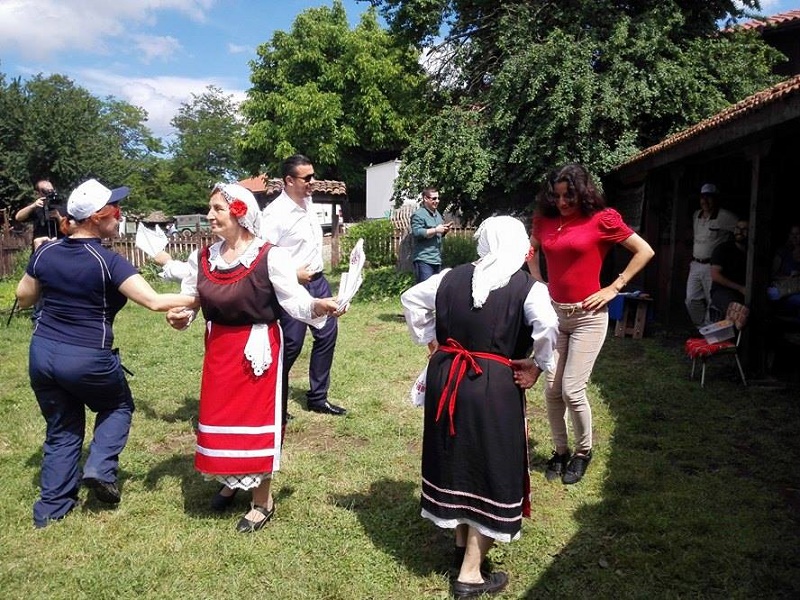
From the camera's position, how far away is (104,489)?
3467 mm

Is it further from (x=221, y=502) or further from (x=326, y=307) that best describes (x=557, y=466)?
(x=221, y=502)

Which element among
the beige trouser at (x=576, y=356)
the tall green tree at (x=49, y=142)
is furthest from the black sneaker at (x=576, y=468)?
the tall green tree at (x=49, y=142)

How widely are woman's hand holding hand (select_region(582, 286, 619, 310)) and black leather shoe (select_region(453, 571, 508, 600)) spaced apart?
1585 millimetres

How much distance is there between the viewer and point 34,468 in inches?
170

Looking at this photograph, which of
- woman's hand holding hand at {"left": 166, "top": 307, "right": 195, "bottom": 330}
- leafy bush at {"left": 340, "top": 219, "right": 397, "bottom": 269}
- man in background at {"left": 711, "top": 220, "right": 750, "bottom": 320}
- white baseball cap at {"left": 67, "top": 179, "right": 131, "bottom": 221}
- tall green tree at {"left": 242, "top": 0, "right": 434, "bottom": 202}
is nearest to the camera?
white baseball cap at {"left": 67, "top": 179, "right": 131, "bottom": 221}

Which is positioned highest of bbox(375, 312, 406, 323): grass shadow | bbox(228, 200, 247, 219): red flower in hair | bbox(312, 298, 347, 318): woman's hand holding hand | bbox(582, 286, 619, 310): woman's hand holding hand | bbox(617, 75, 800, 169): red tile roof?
bbox(617, 75, 800, 169): red tile roof

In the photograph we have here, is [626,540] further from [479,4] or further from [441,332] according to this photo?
[479,4]

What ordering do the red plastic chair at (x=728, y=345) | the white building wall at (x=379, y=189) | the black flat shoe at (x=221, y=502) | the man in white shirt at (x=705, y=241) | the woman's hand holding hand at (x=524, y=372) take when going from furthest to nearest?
1. the white building wall at (x=379, y=189)
2. the man in white shirt at (x=705, y=241)
3. the red plastic chair at (x=728, y=345)
4. the black flat shoe at (x=221, y=502)
5. the woman's hand holding hand at (x=524, y=372)

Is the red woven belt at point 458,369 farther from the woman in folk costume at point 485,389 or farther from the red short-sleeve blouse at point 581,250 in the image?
the red short-sleeve blouse at point 581,250

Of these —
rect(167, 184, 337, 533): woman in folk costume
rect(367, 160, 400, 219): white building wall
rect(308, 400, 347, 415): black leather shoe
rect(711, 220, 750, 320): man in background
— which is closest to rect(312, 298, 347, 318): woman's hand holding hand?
rect(167, 184, 337, 533): woman in folk costume

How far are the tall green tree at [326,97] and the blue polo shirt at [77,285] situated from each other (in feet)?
95.2

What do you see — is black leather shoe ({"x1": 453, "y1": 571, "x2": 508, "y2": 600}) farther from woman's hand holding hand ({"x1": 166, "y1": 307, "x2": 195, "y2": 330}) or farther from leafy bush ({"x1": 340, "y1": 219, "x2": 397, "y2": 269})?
leafy bush ({"x1": 340, "y1": 219, "x2": 397, "y2": 269})

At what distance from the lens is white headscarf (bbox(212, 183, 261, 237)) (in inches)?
130

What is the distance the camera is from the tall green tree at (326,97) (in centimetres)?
3219
